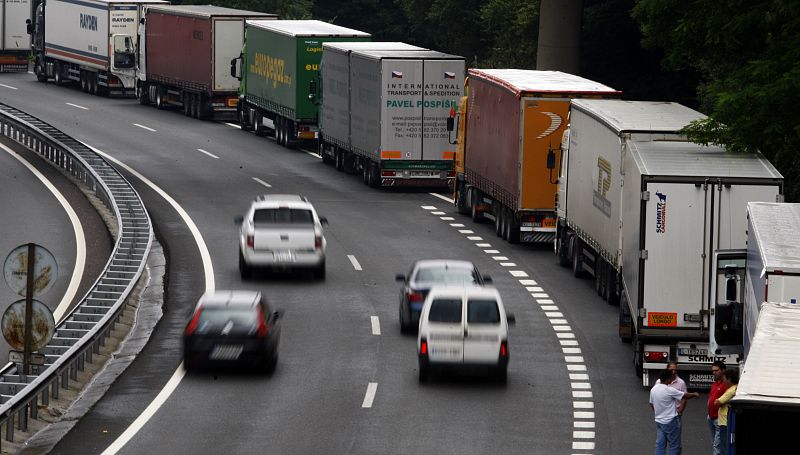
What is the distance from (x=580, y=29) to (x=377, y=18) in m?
40.1

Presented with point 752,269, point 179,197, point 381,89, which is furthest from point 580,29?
point 752,269

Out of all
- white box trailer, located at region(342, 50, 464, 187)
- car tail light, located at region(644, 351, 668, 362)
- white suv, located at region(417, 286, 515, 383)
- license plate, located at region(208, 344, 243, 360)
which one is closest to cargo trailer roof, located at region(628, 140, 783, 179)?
car tail light, located at region(644, 351, 668, 362)

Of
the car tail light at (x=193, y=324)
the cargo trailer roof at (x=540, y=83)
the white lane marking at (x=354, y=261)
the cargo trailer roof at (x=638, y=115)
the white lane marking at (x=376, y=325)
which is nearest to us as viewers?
the car tail light at (x=193, y=324)

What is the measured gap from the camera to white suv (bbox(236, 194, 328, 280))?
123 ft

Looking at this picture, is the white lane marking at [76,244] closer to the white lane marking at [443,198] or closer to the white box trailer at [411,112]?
the white box trailer at [411,112]

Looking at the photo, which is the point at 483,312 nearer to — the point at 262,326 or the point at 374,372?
the point at 374,372

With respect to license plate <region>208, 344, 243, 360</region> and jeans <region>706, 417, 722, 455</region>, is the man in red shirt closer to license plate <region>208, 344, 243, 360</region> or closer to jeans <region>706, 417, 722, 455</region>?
jeans <region>706, 417, 722, 455</region>

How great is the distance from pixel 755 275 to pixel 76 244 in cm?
2487

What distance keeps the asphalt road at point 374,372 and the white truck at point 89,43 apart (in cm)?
3190

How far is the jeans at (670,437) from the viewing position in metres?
23.0

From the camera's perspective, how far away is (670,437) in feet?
75.7

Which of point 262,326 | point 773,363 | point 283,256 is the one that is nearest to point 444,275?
point 262,326

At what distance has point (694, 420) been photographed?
26734 millimetres

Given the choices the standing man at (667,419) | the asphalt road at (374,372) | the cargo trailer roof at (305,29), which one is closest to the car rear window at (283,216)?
the asphalt road at (374,372)
